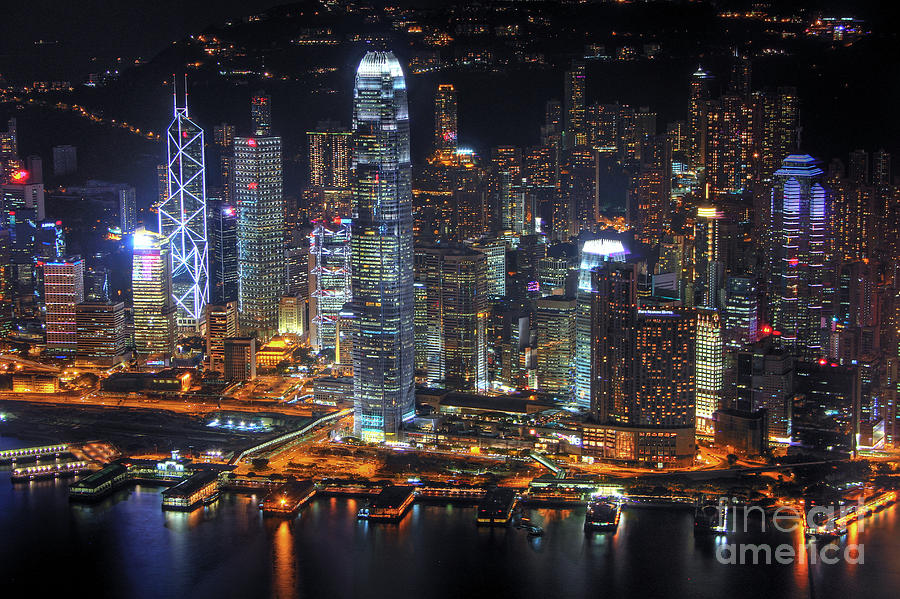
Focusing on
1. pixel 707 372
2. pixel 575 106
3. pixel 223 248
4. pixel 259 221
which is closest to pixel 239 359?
pixel 259 221

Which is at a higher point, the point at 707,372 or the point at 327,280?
the point at 327,280

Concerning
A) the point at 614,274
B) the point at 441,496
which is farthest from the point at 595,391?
the point at 441,496

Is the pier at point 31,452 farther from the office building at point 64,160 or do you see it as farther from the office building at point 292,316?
the office building at point 64,160

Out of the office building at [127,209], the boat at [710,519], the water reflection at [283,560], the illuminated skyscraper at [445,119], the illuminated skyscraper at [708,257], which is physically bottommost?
the water reflection at [283,560]

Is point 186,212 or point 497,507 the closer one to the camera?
point 497,507

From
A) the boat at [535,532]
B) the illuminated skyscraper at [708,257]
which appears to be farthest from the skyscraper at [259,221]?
the boat at [535,532]

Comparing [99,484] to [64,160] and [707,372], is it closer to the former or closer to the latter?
[707,372]

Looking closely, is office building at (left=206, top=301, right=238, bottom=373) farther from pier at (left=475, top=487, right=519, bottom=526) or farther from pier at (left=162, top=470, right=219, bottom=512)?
pier at (left=475, top=487, right=519, bottom=526)
